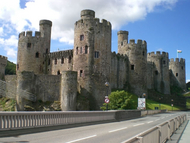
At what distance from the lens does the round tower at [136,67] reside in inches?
2367

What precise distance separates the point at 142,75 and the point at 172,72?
103ft

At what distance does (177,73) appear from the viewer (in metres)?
86.6

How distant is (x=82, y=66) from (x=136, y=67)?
20.9 meters

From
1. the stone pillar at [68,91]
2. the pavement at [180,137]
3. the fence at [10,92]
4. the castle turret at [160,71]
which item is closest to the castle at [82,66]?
the stone pillar at [68,91]

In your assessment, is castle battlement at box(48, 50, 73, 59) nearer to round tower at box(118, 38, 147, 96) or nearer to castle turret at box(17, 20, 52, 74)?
castle turret at box(17, 20, 52, 74)

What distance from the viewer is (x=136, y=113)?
3394 cm

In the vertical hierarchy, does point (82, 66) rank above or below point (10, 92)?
above

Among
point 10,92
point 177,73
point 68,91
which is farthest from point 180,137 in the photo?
point 177,73

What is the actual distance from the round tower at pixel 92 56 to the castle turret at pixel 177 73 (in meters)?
48.1

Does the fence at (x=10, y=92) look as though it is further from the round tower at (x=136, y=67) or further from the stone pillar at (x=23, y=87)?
the round tower at (x=136, y=67)

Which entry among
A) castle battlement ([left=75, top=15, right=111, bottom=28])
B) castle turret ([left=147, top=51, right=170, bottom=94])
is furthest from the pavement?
castle turret ([left=147, top=51, right=170, bottom=94])

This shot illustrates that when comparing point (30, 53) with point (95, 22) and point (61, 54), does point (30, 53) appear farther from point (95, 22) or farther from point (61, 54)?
point (95, 22)

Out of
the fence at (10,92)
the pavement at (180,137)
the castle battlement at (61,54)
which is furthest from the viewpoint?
the castle battlement at (61,54)

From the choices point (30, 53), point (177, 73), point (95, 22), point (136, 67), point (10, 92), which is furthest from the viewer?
point (177, 73)
